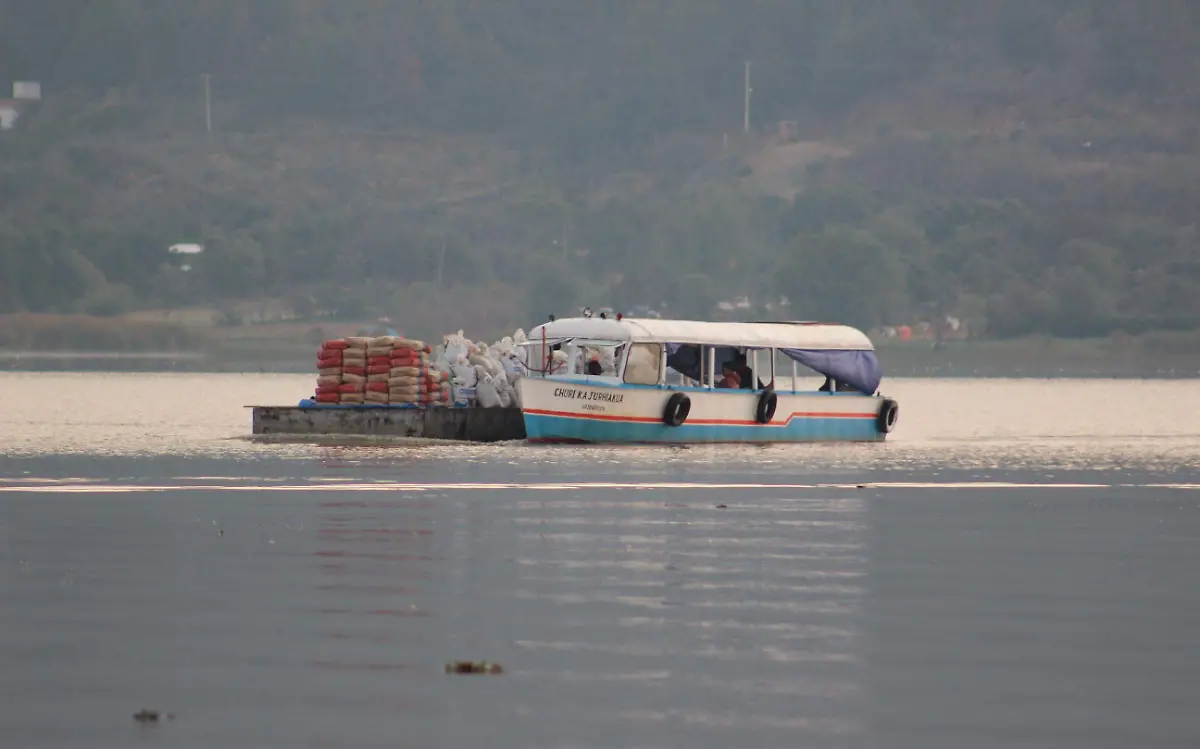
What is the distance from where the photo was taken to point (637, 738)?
14984mm

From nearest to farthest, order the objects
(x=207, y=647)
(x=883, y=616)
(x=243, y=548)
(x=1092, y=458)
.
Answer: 1. (x=207, y=647)
2. (x=883, y=616)
3. (x=243, y=548)
4. (x=1092, y=458)

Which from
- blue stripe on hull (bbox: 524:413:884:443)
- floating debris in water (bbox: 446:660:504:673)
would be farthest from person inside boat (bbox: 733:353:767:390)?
floating debris in water (bbox: 446:660:504:673)

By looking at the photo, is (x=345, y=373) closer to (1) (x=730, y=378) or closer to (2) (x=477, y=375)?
(2) (x=477, y=375)

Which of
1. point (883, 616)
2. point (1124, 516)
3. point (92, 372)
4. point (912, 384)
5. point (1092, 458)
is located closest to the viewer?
point (883, 616)

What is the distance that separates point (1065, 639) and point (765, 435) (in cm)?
3885

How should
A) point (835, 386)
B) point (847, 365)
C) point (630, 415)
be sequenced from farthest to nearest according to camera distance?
point (835, 386) → point (847, 365) → point (630, 415)

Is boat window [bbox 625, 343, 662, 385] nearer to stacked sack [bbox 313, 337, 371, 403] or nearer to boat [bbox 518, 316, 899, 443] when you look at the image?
boat [bbox 518, 316, 899, 443]

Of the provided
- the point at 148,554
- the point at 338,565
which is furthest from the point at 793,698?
the point at 148,554

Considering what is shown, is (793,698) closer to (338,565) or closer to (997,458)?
(338,565)

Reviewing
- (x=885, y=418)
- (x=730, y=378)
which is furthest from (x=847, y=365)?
(x=730, y=378)

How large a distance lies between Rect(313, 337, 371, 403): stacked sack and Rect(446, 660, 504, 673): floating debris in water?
1555 inches

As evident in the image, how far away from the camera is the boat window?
56906 millimetres

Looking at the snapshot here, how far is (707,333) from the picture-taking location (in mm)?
58312

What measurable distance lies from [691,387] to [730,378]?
1.74 meters
